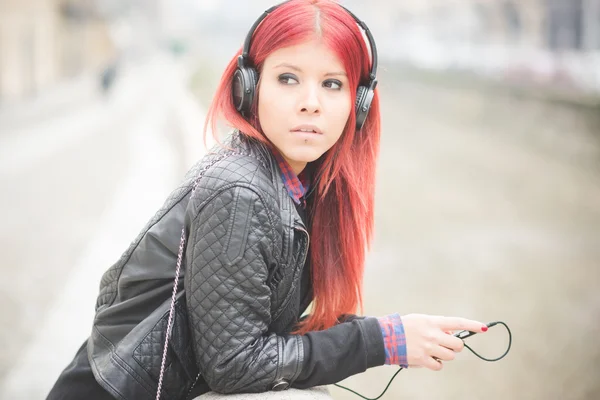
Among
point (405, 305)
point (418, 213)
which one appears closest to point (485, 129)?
point (418, 213)

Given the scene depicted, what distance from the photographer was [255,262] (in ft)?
4.48

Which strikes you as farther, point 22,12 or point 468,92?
point 22,12

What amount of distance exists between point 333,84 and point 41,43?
26936 millimetres

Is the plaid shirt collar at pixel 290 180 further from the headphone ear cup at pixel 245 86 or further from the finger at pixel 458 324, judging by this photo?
the finger at pixel 458 324

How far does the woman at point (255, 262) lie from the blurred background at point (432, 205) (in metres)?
0.25

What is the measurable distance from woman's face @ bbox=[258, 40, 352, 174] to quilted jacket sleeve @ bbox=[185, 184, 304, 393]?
222 millimetres

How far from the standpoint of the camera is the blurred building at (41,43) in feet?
72.2

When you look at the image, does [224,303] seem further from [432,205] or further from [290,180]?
[432,205]

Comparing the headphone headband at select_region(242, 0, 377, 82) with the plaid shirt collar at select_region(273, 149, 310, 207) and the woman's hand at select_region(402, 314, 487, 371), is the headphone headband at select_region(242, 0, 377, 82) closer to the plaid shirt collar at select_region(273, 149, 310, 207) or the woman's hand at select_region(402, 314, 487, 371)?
the plaid shirt collar at select_region(273, 149, 310, 207)

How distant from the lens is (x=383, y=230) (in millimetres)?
6766

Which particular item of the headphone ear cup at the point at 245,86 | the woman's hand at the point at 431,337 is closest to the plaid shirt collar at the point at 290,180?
the headphone ear cup at the point at 245,86

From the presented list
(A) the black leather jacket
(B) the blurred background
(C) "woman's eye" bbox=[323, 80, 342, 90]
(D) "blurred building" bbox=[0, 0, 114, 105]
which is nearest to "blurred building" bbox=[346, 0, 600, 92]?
(B) the blurred background

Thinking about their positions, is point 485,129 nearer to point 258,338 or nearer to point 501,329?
point 501,329

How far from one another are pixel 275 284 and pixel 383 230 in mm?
5380
